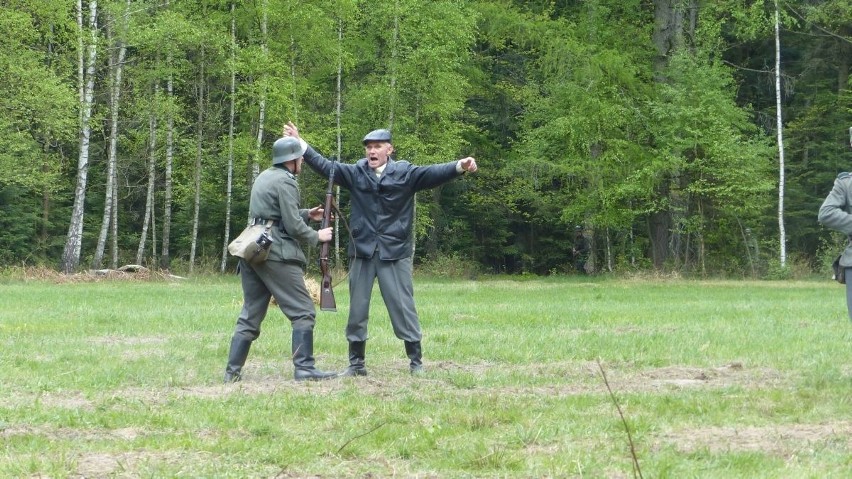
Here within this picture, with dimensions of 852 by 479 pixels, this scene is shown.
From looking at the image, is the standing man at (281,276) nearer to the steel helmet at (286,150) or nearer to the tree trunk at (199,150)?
the steel helmet at (286,150)

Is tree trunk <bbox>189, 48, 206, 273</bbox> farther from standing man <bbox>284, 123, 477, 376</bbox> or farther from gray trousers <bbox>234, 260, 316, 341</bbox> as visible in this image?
gray trousers <bbox>234, 260, 316, 341</bbox>

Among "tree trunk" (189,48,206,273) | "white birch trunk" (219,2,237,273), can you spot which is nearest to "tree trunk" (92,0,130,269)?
"tree trunk" (189,48,206,273)

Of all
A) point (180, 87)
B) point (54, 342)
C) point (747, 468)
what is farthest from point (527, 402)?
point (180, 87)

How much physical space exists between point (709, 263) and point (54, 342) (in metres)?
29.0

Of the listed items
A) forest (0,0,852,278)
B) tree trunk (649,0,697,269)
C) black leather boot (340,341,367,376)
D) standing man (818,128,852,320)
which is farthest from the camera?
tree trunk (649,0,697,269)

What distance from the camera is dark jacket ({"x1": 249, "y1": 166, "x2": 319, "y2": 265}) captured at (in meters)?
9.63

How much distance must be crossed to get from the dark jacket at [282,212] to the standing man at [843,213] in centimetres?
425

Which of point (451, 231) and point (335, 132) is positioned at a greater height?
point (335, 132)

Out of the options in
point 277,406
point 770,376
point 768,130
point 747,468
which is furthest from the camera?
point 768,130

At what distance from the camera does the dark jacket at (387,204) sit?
10.1 m

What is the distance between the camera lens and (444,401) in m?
8.27

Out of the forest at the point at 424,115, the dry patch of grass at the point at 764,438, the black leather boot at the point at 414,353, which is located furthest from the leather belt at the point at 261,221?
the forest at the point at 424,115

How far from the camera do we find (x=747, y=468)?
5895 mm

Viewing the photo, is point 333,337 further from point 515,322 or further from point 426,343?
point 515,322
